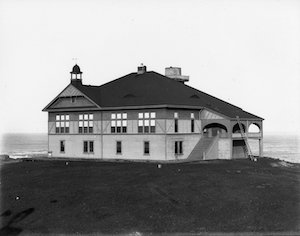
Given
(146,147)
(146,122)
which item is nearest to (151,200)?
(146,147)

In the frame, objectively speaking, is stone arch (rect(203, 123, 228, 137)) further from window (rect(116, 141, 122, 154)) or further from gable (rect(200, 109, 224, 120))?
window (rect(116, 141, 122, 154))

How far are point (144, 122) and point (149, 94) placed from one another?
14.3ft

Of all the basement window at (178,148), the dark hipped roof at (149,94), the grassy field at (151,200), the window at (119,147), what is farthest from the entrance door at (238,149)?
the window at (119,147)

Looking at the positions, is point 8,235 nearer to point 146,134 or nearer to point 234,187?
point 234,187

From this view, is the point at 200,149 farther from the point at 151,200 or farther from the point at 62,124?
the point at 151,200

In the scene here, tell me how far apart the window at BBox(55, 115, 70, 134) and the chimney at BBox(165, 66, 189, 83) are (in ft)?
51.9

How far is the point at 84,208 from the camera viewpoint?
1324 inches

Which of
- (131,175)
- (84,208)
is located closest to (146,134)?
(131,175)

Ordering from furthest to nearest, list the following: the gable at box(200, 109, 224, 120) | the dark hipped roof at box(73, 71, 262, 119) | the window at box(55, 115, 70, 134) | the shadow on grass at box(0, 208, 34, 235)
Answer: the window at box(55, 115, 70, 134), the gable at box(200, 109, 224, 120), the dark hipped roof at box(73, 71, 262, 119), the shadow on grass at box(0, 208, 34, 235)

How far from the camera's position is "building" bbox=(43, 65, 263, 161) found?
53156mm

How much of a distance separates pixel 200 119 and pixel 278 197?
2152 centimetres

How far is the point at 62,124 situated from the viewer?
60062 millimetres

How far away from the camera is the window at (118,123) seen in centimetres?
5503

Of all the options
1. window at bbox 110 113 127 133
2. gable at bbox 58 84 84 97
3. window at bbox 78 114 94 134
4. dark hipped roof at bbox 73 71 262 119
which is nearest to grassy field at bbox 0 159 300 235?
window at bbox 110 113 127 133
